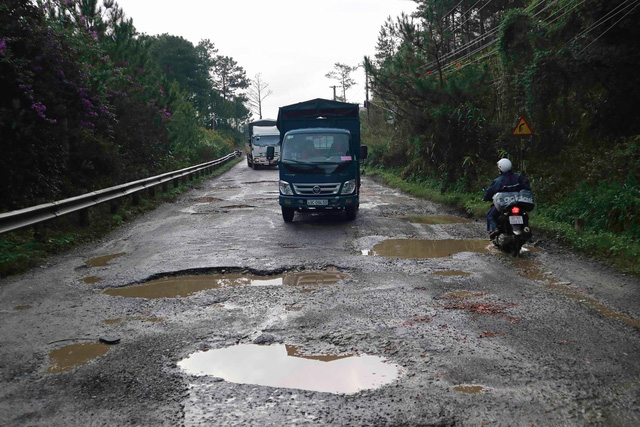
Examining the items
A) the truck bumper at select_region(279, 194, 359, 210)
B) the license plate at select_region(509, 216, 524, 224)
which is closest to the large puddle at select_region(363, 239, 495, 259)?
the license plate at select_region(509, 216, 524, 224)

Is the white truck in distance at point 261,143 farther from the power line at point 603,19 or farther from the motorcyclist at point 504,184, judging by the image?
the motorcyclist at point 504,184

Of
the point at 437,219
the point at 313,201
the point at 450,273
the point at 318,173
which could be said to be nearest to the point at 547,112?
the point at 437,219

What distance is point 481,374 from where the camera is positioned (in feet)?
12.4

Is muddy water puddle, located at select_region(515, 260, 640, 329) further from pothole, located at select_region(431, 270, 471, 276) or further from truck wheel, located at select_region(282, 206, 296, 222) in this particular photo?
truck wheel, located at select_region(282, 206, 296, 222)

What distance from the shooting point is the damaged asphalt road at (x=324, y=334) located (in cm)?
333

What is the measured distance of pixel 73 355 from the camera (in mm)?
4332

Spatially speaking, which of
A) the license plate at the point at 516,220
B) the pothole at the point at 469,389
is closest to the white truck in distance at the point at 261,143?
the license plate at the point at 516,220

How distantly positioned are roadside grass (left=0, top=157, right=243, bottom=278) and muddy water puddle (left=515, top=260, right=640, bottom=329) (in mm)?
6980

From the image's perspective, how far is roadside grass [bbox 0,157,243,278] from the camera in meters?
7.73

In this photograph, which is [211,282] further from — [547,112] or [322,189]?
[547,112]

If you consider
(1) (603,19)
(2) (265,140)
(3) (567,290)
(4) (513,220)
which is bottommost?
(3) (567,290)

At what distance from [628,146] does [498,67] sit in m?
7.06

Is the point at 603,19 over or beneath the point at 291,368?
over

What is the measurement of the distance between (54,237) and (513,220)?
785cm
